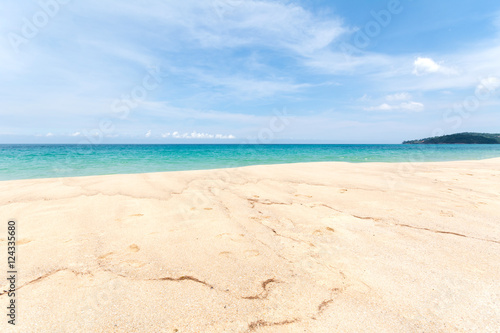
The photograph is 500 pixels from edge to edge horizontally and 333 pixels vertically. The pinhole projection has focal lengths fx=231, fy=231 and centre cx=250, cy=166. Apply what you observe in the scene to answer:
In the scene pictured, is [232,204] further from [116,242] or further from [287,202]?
[116,242]

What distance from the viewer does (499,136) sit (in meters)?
93.0

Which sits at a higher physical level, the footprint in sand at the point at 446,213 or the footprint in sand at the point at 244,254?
the footprint in sand at the point at 446,213

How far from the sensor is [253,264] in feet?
8.11

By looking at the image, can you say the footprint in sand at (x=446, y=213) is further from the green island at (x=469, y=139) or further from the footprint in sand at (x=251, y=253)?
the green island at (x=469, y=139)

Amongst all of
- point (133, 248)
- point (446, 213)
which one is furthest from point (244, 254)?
point (446, 213)

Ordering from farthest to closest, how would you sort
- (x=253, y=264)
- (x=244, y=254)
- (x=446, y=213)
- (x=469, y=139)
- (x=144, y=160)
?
1. (x=469, y=139)
2. (x=144, y=160)
3. (x=446, y=213)
4. (x=244, y=254)
5. (x=253, y=264)

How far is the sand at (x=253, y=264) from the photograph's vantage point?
178 centimetres

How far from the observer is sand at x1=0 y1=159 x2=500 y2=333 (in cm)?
178

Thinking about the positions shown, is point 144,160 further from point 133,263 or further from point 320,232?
point 320,232

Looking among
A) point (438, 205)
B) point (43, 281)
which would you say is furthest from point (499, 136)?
point (43, 281)

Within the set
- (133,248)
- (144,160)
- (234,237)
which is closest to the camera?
(133,248)

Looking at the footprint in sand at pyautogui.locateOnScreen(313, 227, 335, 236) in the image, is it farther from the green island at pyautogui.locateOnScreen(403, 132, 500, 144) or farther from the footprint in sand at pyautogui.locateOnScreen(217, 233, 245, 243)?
the green island at pyautogui.locateOnScreen(403, 132, 500, 144)

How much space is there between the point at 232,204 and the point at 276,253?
1994 millimetres

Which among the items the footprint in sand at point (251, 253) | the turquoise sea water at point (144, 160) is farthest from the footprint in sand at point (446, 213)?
the turquoise sea water at point (144, 160)
